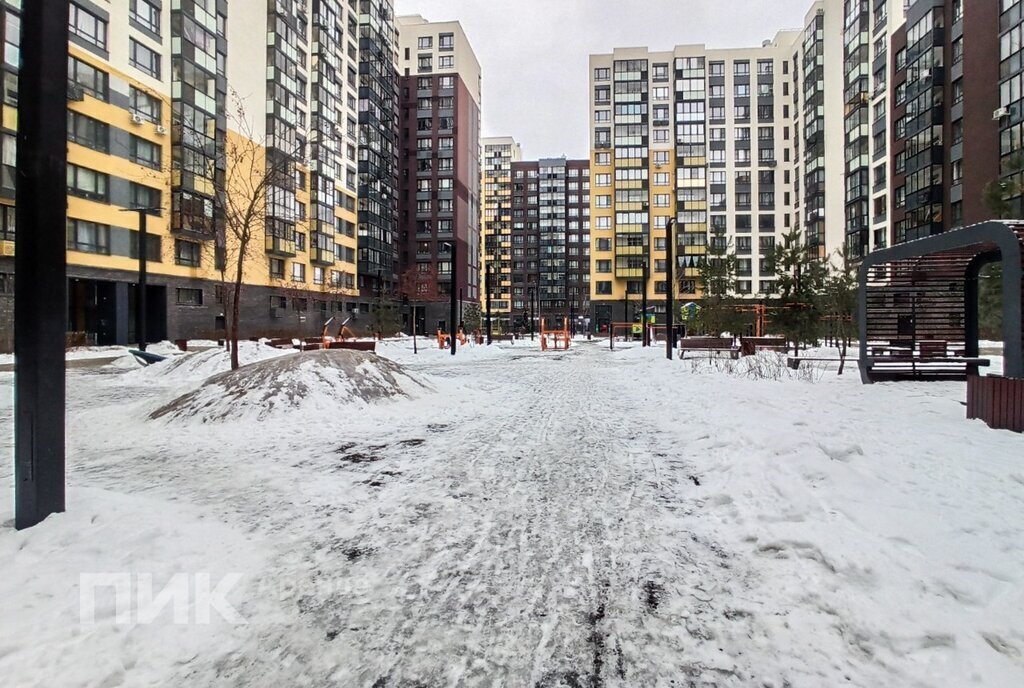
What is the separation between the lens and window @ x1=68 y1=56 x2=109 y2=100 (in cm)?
3041

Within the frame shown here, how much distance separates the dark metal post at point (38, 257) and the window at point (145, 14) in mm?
42108

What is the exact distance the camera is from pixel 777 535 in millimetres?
3510

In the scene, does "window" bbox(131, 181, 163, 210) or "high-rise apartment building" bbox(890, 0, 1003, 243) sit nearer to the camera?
"window" bbox(131, 181, 163, 210)

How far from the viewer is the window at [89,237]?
30625 mm

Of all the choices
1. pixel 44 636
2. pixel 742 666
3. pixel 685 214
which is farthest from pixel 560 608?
pixel 685 214

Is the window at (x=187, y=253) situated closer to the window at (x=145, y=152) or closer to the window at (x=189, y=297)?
the window at (x=189, y=297)

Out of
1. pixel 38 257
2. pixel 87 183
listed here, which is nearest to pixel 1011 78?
pixel 38 257

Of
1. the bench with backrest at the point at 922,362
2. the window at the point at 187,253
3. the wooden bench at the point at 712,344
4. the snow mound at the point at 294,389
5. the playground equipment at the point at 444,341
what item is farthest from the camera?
the window at the point at 187,253

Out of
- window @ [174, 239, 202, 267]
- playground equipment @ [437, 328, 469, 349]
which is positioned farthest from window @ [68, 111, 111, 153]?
playground equipment @ [437, 328, 469, 349]

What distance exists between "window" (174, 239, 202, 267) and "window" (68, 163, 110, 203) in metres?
5.70

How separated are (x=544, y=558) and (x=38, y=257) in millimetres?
3507

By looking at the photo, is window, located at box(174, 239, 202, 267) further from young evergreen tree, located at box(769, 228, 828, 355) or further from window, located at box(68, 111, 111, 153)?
young evergreen tree, located at box(769, 228, 828, 355)

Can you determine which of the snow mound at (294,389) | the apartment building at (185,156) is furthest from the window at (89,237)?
the snow mound at (294,389)

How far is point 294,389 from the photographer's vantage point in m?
8.15
